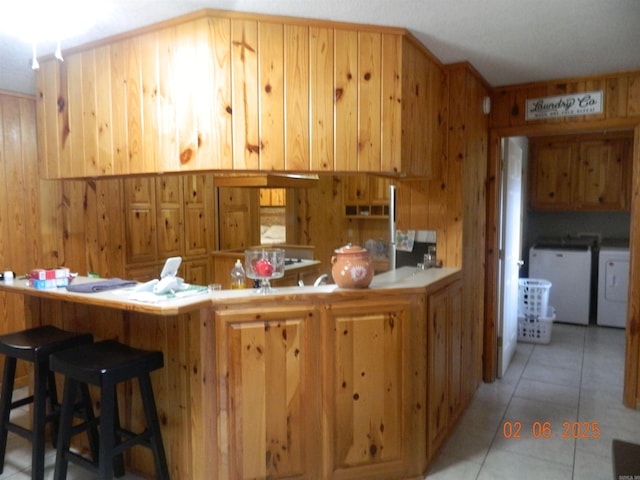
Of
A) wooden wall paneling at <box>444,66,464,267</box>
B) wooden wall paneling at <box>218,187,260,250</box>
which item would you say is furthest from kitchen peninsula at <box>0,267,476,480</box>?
wooden wall paneling at <box>218,187,260,250</box>

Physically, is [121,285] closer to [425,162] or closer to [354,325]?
[354,325]

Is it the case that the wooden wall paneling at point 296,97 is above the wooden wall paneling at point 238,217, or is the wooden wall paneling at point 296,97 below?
above

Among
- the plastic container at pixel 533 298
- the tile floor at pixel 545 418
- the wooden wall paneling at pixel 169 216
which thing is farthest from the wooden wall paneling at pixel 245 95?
the plastic container at pixel 533 298

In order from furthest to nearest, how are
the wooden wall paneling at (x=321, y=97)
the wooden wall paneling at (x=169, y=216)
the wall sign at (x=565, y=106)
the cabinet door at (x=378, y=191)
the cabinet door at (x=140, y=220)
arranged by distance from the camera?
1. the cabinet door at (x=378, y=191)
2. the wooden wall paneling at (x=169, y=216)
3. the cabinet door at (x=140, y=220)
4. the wall sign at (x=565, y=106)
5. the wooden wall paneling at (x=321, y=97)

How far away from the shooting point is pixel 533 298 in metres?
4.59

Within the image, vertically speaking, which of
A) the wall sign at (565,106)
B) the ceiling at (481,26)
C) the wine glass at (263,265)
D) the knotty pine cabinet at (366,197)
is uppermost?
the ceiling at (481,26)

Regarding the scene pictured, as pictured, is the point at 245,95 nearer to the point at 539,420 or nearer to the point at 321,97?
the point at 321,97

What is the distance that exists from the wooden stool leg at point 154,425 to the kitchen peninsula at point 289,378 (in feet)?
0.24

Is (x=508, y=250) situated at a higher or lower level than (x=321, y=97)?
lower

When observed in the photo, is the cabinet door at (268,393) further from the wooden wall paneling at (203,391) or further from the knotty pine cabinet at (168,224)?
the knotty pine cabinet at (168,224)

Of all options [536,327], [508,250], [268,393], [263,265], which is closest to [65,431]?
[268,393]

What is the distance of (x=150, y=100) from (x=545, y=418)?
304cm

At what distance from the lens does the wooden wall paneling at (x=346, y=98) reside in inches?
84.9

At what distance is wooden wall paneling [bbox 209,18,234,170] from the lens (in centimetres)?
202
